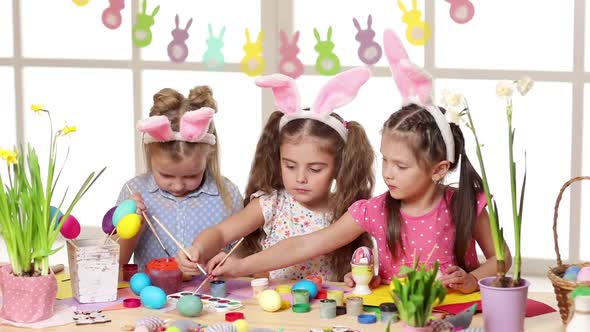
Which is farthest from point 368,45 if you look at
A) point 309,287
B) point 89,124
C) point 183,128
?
point 309,287

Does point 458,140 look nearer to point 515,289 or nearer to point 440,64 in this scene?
point 515,289

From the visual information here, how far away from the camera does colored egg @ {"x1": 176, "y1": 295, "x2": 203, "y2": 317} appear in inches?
88.4

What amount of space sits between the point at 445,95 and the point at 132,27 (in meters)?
3.47

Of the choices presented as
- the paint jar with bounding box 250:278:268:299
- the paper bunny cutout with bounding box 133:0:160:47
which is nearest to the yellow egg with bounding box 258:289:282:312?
the paint jar with bounding box 250:278:268:299

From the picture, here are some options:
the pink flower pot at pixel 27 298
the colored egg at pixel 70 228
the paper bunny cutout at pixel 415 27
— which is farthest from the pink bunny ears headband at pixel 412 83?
the paper bunny cutout at pixel 415 27

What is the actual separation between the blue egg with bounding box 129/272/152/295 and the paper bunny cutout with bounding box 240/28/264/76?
2657 mm

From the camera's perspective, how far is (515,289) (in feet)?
6.65

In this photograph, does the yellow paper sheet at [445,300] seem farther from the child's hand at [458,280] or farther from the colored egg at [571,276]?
the colored egg at [571,276]

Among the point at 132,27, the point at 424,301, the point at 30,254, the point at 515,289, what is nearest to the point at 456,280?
the point at 515,289

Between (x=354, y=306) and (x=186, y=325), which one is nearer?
(x=186, y=325)

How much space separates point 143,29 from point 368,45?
1214 millimetres

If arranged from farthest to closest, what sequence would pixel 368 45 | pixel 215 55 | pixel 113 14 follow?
1. pixel 113 14
2. pixel 215 55
3. pixel 368 45

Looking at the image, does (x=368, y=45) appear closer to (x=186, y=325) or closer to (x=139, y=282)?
(x=139, y=282)

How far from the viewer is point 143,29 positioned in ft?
17.2
